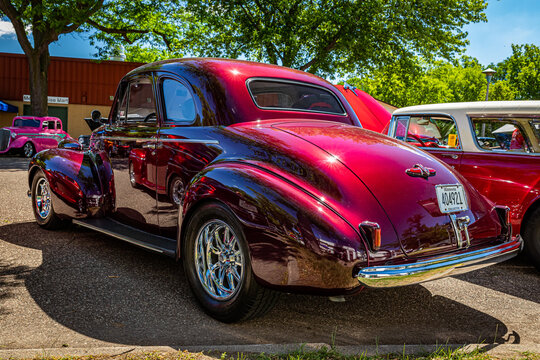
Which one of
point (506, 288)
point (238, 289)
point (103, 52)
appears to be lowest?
point (506, 288)

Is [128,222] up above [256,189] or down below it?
below

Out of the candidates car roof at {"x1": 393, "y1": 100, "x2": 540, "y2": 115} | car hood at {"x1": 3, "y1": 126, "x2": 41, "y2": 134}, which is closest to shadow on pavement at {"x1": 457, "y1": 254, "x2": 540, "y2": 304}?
car roof at {"x1": 393, "y1": 100, "x2": 540, "y2": 115}

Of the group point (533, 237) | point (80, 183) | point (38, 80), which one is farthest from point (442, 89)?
point (80, 183)

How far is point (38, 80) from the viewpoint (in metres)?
21.5

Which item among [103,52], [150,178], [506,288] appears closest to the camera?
[150,178]

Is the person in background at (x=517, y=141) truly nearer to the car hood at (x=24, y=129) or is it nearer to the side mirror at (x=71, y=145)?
the side mirror at (x=71, y=145)

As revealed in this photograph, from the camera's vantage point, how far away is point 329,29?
2050cm

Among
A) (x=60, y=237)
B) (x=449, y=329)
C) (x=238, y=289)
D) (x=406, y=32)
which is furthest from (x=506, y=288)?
(x=406, y=32)

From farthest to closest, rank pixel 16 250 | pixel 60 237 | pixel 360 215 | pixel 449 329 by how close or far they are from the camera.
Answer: pixel 60 237 → pixel 16 250 → pixel 449 329 → pixel 360 215

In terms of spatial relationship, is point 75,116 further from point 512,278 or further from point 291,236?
point 291,236

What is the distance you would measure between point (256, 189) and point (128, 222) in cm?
201

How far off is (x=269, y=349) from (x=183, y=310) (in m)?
0.96

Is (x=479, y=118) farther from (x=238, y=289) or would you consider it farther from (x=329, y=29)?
(x=329, y=29)

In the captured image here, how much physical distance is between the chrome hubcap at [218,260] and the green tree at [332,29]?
56.4 feet
